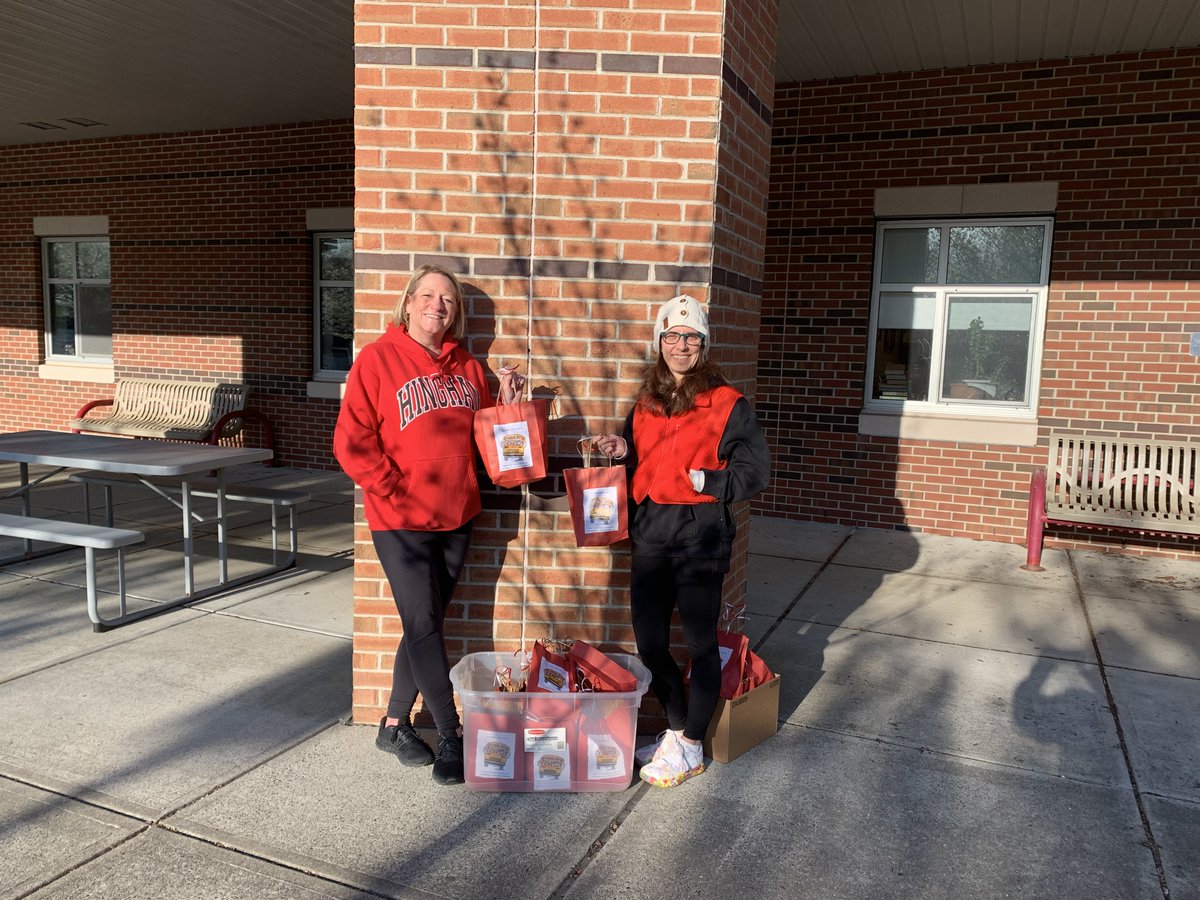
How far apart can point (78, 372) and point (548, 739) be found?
1141 cm

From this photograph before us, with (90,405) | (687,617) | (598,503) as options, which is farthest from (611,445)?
(90,405)

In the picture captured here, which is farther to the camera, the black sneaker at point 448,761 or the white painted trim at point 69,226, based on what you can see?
the white painted trim at point 69,226

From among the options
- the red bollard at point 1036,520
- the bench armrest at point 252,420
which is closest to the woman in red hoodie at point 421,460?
the red bollard at point 1036,520

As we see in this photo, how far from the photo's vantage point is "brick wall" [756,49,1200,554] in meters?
7.14

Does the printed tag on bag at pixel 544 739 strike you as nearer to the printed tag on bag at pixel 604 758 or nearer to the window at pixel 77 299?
the printed tag on bag at pixel 604 758

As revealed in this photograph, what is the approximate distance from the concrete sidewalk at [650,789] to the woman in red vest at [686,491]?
1.27ft

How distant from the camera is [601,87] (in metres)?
3.58

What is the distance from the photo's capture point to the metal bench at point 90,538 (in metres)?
4.88

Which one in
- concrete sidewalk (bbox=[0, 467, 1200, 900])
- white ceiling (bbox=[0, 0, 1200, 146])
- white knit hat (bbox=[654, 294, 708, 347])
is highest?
white ceiling (bbox=[0, 0, 1200, 146])

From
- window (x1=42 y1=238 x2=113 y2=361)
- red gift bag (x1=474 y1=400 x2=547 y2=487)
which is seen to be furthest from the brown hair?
window (x1=42 y1=238 x2=113 y2=361)

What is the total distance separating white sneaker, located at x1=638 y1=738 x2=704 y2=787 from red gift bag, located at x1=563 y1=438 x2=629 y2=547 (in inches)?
32.5

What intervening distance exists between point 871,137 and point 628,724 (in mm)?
6375

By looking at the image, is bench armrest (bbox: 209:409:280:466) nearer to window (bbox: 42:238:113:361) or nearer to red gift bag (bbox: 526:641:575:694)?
window (bbox: 42:238:113:361)

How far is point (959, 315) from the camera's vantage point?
26.0 ft
